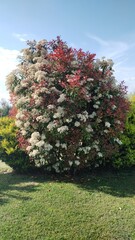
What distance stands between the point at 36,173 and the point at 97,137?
8.62 feet

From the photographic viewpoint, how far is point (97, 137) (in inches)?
271

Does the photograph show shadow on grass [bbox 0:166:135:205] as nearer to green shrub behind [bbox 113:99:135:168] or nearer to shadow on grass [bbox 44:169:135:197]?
shadow on grass [bbox 44:169:135:197]

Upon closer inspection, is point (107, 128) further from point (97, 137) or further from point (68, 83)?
point (68, 83)

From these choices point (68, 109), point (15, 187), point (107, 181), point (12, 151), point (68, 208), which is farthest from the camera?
point (12, 151)

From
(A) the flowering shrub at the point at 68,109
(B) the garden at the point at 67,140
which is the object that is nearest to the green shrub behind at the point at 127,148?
(B) the garden at the point at 67,140

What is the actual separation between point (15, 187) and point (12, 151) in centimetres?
148

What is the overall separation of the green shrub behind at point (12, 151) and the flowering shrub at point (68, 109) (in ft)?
1.92

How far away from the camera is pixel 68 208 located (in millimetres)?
5125

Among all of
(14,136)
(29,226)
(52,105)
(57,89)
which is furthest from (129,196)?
(14,136)

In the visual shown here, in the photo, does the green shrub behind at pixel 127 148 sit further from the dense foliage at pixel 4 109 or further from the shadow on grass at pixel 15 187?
the dense foliage at pixel 4 109

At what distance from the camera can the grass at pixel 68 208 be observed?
424cm

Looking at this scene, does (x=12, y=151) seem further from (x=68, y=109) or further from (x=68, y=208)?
(x=68, y=208)

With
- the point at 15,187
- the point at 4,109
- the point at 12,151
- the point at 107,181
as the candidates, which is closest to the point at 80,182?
the point at 107,181

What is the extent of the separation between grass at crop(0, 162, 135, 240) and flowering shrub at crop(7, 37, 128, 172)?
0.75 metres
